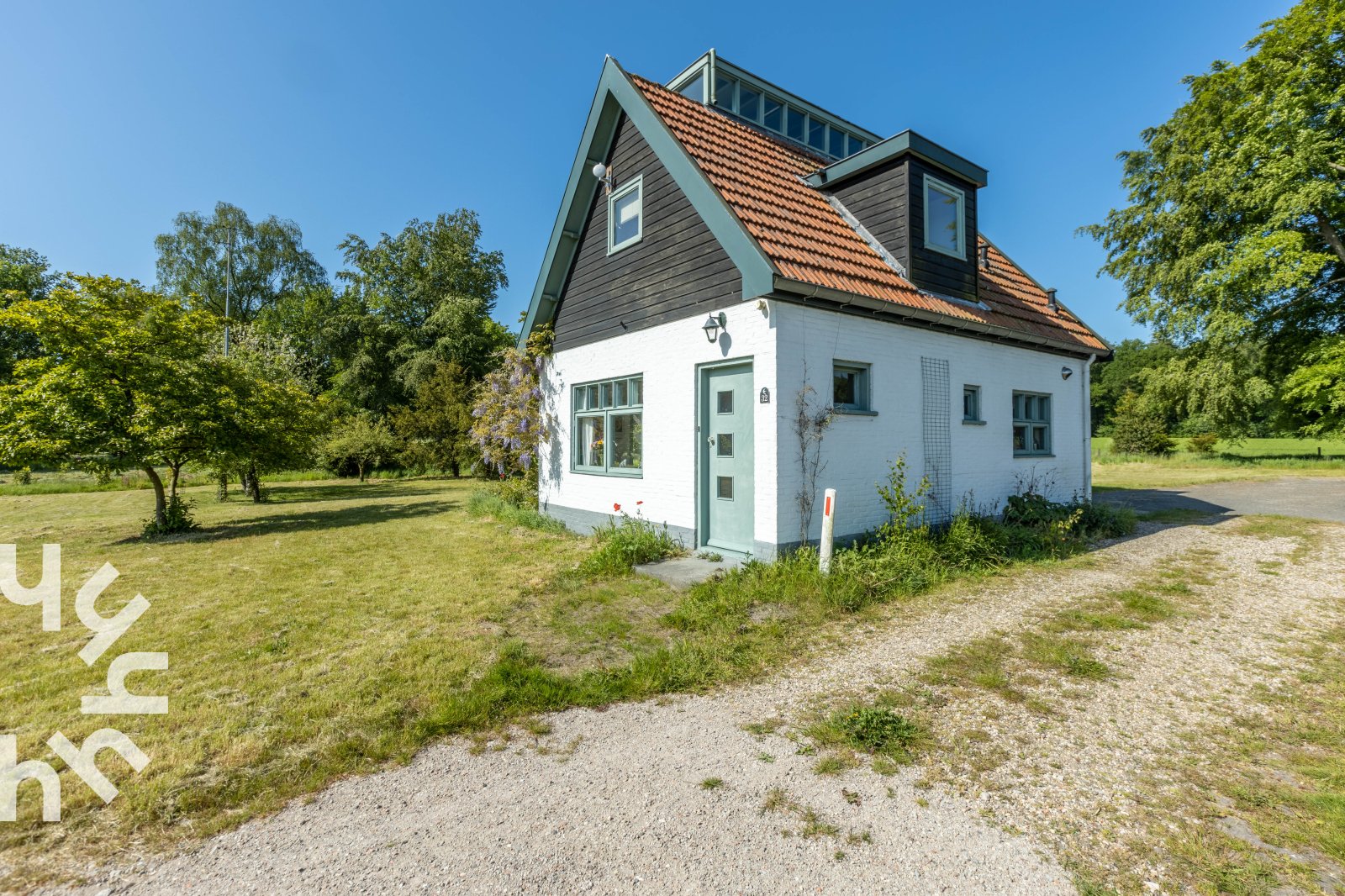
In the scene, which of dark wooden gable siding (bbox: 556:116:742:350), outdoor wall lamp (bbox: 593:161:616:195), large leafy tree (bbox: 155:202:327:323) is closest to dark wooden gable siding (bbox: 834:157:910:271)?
dark wooden gable siding (bbox: 556:116:742:350)

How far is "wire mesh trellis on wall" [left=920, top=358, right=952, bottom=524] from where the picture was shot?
28.3ft

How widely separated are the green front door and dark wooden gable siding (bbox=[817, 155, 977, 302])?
11.5 ft

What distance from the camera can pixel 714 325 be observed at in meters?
7.76

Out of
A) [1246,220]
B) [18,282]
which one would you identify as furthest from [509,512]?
[18,282]

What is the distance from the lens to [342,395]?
34.2m

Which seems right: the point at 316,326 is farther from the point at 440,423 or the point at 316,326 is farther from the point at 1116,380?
the point at 1116,380

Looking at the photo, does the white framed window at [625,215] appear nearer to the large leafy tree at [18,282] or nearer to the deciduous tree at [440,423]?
the deciduous tree at [440,423]

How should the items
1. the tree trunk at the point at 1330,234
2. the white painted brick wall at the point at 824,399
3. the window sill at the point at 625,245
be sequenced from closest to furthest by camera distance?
1. the white painted brick wall at the point at 824,399
2. the window sill at the point at 625,245
3. the tree trunk at the point at 1330,234

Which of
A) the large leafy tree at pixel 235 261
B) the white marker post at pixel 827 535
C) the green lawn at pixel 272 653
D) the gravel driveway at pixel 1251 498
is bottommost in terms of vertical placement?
the green lawn at pixel 272 653

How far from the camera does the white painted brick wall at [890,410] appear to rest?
7.16m

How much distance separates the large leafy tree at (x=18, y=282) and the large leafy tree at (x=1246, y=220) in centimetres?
5988

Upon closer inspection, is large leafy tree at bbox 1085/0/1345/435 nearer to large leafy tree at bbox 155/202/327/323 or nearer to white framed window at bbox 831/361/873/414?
white framed window at bbox 831/361/873/414

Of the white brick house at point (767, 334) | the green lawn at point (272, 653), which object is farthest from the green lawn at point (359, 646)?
the white brick house at point (767, 334)

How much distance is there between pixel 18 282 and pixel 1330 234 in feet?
241
